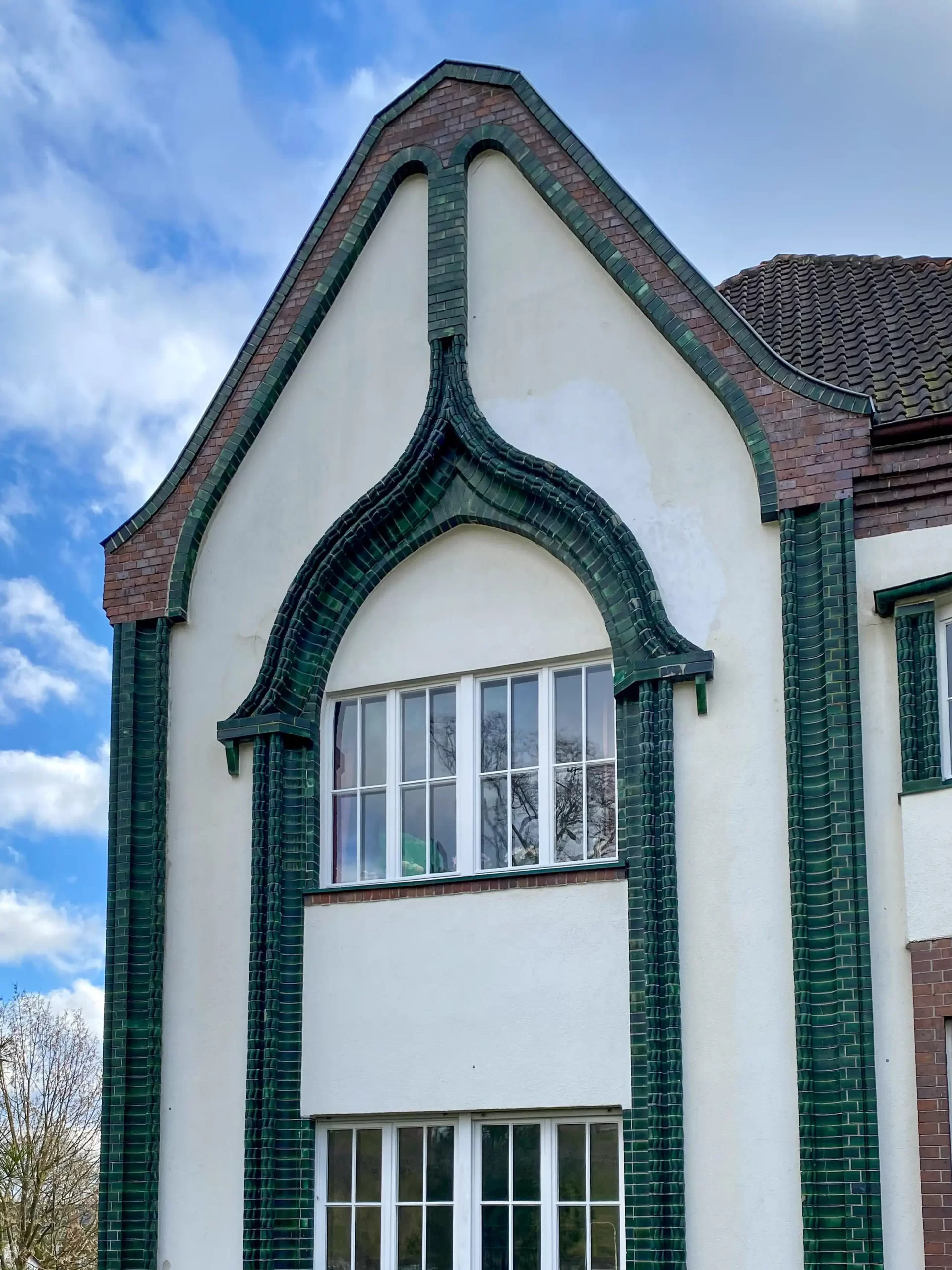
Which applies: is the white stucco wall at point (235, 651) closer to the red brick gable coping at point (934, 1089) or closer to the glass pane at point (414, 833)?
the glass pane at point (414, 833)

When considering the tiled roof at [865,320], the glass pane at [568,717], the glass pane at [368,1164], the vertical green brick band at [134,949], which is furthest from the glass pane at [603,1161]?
the tiled roof at [865,320]

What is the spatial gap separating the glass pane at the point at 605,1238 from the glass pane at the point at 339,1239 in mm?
2183

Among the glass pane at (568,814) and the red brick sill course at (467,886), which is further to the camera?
the glass pane at (568,814)

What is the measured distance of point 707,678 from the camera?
1400 cm

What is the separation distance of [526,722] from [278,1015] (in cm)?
317

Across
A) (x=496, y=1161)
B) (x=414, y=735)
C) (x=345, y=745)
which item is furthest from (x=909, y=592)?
(x=496, y=1161)

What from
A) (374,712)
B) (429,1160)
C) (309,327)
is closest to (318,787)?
(374,712)

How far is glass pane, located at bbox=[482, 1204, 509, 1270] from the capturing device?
45.2ft

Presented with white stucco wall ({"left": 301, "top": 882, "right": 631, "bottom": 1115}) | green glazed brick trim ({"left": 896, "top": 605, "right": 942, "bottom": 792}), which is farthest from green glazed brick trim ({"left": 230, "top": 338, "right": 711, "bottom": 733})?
green glazed brick trim ({"left": 896, "top": 605, "right": 942, "bottom": 792})

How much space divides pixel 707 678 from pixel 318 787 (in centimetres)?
370

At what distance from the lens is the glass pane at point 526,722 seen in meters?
14.8

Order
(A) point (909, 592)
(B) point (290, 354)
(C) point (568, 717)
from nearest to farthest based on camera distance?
1. (A) point (909, 592)
2. (C) point (568, 717)
3. (B) point (290, 354)

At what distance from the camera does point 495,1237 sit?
13867 millimetres

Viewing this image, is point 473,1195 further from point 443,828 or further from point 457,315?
point 457,315
